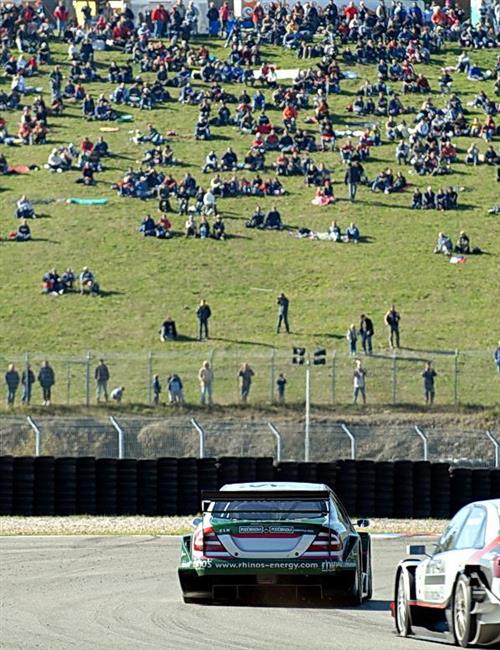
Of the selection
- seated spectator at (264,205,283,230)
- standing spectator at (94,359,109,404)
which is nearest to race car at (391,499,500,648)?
standing spectator at (94,359,109,404)

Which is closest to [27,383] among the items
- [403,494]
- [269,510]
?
[403,494]

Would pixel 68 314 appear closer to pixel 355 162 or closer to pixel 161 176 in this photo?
pixel 161 176

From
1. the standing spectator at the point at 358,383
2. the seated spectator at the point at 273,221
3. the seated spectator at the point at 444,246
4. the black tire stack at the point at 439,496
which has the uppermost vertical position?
the seated spectator at the point at 273,221

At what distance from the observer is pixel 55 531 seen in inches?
1070

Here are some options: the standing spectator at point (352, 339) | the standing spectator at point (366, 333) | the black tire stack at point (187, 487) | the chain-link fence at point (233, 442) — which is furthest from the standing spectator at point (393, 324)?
the black tire stack at point (187, 487)

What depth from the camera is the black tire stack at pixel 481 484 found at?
29500 mm

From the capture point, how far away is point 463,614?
1270 cm

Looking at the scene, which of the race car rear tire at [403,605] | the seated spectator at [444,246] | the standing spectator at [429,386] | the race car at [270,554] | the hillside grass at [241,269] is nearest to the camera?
the race car rear tire at [403,605]

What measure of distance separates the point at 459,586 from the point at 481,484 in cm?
1696

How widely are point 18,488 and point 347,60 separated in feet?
170

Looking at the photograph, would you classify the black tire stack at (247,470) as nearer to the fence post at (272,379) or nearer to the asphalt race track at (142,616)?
the asphalt race track at (142,616)

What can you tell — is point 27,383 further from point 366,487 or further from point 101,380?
point 366,487

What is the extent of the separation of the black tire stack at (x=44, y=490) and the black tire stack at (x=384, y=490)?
5.40 meters

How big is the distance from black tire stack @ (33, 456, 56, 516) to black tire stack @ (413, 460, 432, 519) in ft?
19.8
